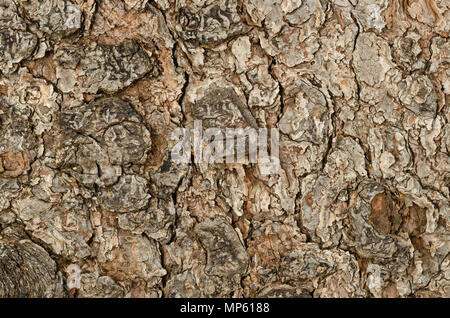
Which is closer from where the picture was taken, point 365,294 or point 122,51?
point 122,51

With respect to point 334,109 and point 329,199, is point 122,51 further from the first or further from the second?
point 329,199

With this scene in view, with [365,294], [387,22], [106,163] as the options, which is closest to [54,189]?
[106,163]

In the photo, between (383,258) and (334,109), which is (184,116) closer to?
(334,109)

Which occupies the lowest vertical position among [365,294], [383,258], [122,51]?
[365,294]

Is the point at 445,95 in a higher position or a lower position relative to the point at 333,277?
higher

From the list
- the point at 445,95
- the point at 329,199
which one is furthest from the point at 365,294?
the point at 445,95

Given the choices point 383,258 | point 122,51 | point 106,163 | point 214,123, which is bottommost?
point 383,258
